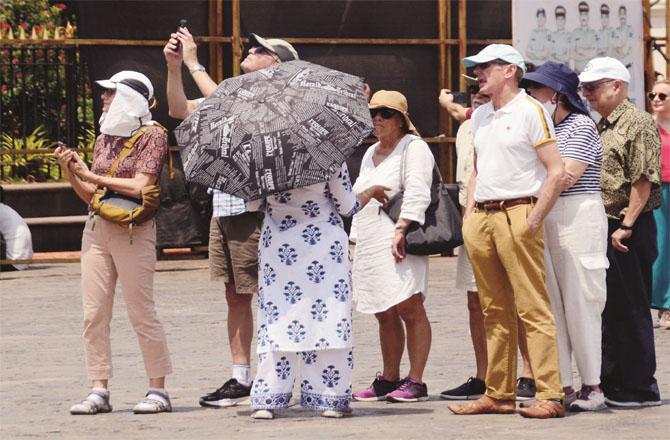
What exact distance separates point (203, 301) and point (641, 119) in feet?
19.8

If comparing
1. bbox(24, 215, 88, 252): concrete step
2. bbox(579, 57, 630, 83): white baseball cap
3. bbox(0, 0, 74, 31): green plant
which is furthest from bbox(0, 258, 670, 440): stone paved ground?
bbox(0, 0, 74, 31): green plant

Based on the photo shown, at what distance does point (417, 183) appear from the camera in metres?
9.05

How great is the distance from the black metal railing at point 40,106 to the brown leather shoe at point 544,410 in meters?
10.9

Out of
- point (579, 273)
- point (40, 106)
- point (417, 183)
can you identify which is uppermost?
point (40, 106)

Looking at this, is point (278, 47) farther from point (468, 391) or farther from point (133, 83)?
point (468, 391)

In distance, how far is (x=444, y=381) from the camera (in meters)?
9.70

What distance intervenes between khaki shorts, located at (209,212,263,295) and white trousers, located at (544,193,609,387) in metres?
1.61

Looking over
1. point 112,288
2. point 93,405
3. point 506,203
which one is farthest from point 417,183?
point 93,405

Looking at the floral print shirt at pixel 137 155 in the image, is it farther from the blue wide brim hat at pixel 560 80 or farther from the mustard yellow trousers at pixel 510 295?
the blue wide brim hat at pixel 560 80

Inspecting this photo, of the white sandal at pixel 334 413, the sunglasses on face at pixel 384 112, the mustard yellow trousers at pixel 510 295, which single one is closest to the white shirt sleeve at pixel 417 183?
the sunglasses on face at pixel 384 112

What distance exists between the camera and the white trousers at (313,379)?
8367 mm

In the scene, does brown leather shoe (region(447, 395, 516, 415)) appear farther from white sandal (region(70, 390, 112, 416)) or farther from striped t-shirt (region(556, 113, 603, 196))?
white sandal (region(70, 390, 112, 416))

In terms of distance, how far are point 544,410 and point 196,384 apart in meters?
2.39

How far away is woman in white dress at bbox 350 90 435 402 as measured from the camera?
907 cm
